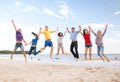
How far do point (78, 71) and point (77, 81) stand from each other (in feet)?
4.53

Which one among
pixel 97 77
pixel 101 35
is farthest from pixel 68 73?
pixel 101 35

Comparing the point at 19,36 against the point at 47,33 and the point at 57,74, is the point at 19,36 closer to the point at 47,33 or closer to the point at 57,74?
the point at 47,33

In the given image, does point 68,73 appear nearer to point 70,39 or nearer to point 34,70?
point 34,70

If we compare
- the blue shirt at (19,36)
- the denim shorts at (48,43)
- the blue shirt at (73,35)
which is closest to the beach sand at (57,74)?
the blue shirt at (19,36)

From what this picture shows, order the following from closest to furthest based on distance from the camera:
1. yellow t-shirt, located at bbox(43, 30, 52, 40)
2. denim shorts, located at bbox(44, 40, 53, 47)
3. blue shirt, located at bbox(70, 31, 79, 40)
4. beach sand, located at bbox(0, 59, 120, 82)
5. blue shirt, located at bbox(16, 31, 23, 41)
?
beach sand, located at bbox(0, 59, 120, 82) → blue shirt, located at bbox(16, 31, 23, 41) → blue shirt, located at bbox(70, 31, 79, 40) → yellow t-shirt, located at bbox(43, 30, 52, 40) → denim shorts, located at bbox(44, 40, 53, 47)

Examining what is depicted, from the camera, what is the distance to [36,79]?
15945 mm

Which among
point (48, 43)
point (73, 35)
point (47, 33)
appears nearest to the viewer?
point (73, 35)

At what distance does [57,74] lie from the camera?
16656mm

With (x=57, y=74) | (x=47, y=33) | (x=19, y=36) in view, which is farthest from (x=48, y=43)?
(x=57, y=74)

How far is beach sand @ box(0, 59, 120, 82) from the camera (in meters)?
15.8

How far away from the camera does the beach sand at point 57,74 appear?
15.8 m

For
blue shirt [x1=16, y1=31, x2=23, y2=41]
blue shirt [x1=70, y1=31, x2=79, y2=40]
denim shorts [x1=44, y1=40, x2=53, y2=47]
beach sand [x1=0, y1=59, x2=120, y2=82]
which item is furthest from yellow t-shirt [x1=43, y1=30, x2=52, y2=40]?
beach sand [x1=0, y1=59, x2=120, y2=82]

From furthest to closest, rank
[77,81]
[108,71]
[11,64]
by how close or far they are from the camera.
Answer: [11,64]
[108,71]
[77,81]

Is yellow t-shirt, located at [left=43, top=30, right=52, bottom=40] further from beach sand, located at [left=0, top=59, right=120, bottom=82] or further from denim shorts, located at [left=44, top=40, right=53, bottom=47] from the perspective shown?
beach sand, located at [left=0, top=59, right=120, bottom=82]
